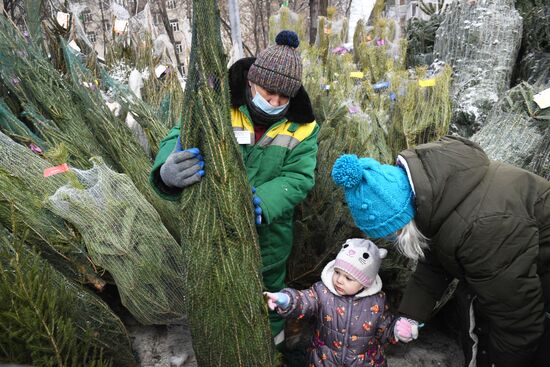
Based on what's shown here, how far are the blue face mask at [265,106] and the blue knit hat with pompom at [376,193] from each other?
1.39 ft

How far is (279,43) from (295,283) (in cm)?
123

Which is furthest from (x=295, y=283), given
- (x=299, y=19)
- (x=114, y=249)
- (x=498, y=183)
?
(x=299, y=19)

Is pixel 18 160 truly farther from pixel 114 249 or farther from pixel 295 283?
pixel 295 283

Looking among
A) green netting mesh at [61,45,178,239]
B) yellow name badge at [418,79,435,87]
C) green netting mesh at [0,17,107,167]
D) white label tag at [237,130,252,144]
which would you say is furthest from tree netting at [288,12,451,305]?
green netting mesh at [0,17,107,167]

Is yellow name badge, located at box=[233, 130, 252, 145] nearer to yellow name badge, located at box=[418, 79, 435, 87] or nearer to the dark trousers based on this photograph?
the dark trousers

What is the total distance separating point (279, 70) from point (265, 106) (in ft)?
0.46

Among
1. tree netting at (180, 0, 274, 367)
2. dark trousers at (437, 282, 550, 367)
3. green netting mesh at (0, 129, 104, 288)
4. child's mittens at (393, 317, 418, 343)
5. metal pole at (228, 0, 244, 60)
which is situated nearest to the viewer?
tree netting at (180, 0, 274, 367)

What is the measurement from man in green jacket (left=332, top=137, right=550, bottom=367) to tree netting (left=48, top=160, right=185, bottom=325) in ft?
2.66

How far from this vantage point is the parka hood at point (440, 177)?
1.22m

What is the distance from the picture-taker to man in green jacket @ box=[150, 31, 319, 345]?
4.83 ft

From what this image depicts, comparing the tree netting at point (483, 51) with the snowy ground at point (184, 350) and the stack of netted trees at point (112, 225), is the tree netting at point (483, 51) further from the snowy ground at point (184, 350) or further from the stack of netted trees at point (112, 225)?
the stack of netted trees at point (112, 225)

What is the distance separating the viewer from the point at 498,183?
1.25 meters

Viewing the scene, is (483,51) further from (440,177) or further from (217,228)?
(217,228)

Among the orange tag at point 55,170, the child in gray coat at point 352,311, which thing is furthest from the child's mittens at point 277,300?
the orange tag at point 55,170
